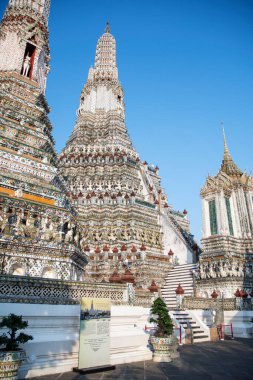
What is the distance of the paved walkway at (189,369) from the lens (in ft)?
23.4

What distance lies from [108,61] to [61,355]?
51181 millimetres

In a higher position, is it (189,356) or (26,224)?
(26,224)

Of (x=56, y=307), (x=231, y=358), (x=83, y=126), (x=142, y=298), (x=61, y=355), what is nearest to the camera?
(x=61, y=355)

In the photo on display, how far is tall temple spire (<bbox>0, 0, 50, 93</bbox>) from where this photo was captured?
23.5m

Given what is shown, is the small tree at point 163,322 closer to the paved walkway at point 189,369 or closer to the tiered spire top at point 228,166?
the paved walkway at point 189,369

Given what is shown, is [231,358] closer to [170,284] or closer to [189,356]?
[189,356]

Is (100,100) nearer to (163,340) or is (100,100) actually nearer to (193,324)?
(193,324)

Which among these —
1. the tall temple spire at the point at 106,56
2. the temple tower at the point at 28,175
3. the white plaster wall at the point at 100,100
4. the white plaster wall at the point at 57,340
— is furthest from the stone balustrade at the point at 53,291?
the tall temple spire at the point at 106,56

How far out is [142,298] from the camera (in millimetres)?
13219

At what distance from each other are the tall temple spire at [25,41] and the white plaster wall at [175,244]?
17.5 meters

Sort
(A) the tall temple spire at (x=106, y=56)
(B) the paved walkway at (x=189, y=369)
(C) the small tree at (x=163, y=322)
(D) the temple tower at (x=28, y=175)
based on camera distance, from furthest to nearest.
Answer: (A) the tall temple spire at (x=106, y=56), (D) the temple tower at (x=28, y=175), (C) the small tree at (x=163, y=322), (B) the paved walkway at (x=189, y=369)

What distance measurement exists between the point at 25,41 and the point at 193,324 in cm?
2465

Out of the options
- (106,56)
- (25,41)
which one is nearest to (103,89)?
(106,56)

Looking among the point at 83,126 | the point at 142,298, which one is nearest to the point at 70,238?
the point at 142,298
